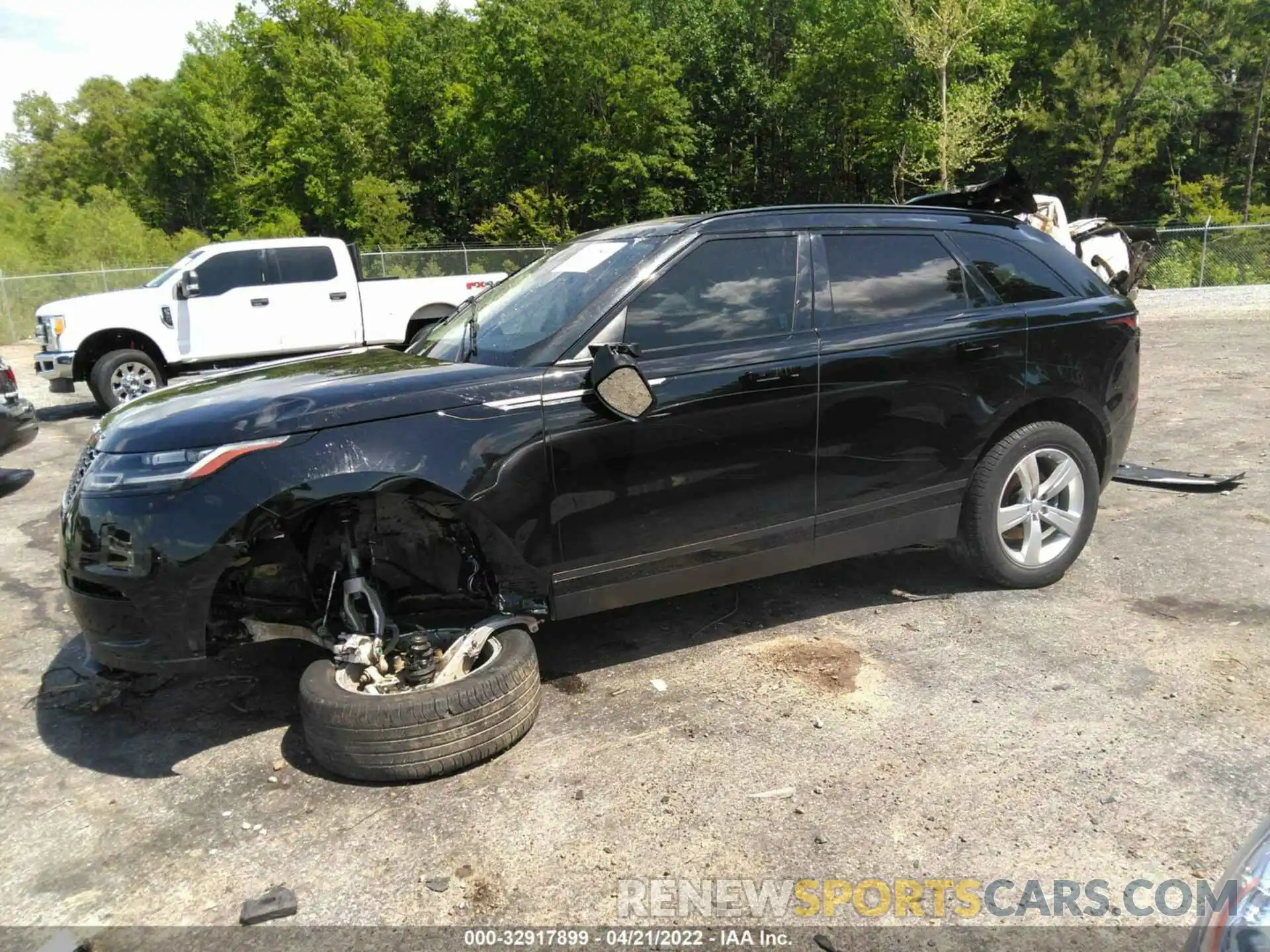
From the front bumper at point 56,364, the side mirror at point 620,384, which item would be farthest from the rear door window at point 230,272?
the side mirror at point 620,384

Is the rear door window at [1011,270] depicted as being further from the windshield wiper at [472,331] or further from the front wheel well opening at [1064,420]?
the windshield wiper at [472,331]

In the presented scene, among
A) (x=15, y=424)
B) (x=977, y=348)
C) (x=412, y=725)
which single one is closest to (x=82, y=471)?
(x=412, y=725)

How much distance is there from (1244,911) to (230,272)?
12548 millimetres

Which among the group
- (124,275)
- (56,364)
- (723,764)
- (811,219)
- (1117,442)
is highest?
(124,275)

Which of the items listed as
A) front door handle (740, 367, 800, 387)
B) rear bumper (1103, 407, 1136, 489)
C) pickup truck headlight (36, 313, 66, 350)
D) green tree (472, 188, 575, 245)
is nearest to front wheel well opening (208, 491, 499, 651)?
front door handle (740, 367, 800, 387)

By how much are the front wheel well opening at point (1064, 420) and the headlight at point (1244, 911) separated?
112 inches

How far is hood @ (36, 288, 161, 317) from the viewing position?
11094mm

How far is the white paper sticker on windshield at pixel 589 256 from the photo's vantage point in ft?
13.2

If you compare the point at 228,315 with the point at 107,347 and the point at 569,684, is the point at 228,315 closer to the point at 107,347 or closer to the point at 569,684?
the point at 107,347

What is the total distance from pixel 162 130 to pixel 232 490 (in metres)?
61.5

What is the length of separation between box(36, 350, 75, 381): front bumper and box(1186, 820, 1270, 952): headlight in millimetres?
12512

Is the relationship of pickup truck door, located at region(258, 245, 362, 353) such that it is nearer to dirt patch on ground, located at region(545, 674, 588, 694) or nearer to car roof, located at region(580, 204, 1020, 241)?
car roof, located at region(580, 204, 1020, 241)

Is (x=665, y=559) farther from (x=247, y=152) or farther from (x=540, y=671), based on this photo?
(x=247, y=152)

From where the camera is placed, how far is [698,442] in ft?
12.1
